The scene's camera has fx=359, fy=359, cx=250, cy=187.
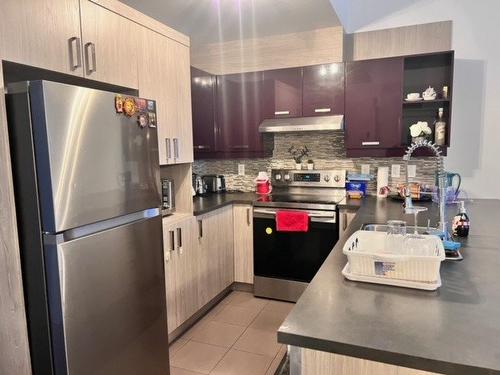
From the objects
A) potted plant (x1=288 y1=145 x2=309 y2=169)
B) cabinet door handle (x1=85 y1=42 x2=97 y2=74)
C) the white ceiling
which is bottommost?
potted plant (x1=288 y1=145 x2=309 y2=169)

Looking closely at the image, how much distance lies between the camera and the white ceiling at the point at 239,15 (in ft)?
8.59

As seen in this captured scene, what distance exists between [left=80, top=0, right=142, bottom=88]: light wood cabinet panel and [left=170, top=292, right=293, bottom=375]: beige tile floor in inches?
68.8

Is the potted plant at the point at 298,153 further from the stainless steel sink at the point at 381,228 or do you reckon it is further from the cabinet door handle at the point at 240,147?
the stainless steel sink at the point at 381,228

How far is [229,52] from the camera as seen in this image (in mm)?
3598

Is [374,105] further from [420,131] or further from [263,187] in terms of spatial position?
[263,187]

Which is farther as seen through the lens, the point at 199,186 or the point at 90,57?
the point at 199,186

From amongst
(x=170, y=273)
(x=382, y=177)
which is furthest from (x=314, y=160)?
(x=170, y=273)

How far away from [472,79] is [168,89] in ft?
8.13

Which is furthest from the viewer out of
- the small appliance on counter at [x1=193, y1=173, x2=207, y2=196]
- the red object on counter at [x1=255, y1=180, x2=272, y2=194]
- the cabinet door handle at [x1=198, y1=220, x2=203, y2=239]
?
the small appliance on counter at [x1=193, y1=173, x2=207, y2=196]

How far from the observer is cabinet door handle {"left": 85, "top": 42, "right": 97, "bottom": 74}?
5.71 feet

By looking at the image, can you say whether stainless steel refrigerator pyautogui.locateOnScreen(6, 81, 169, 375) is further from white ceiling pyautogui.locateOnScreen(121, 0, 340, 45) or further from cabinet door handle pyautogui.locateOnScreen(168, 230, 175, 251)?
white ceiling pyautogui.locateOnScreen(121, 0, 340, 45)

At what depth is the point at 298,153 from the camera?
358 centimetres

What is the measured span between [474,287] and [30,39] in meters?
1.90

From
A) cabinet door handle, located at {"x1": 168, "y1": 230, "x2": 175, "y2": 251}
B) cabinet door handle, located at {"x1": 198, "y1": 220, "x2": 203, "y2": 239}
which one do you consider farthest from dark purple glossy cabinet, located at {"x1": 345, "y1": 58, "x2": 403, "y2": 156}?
cabinet door handle, located at {"x1": 168, "y1": 230, "x2": 175, "y2": 251}
